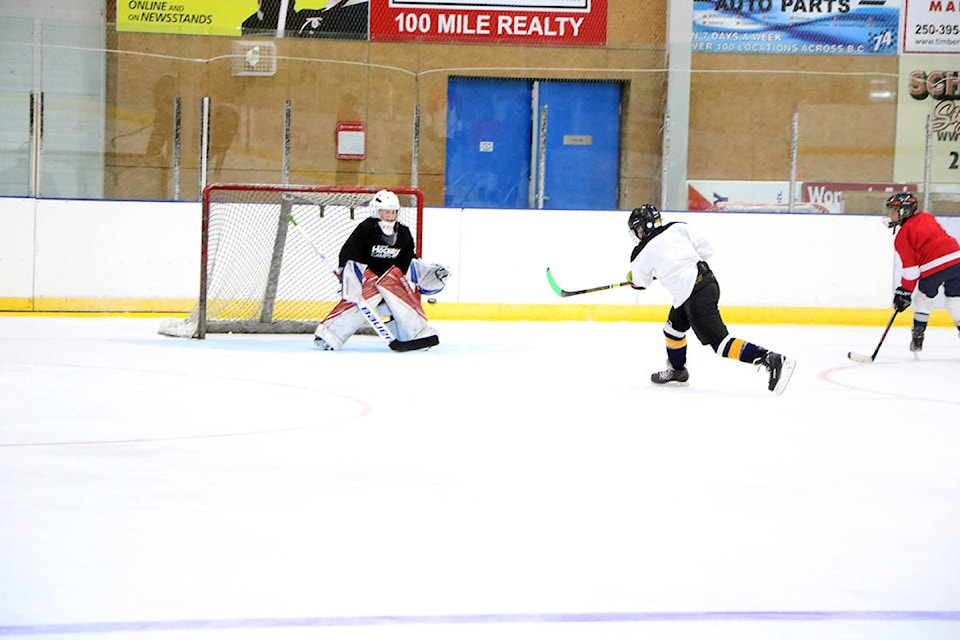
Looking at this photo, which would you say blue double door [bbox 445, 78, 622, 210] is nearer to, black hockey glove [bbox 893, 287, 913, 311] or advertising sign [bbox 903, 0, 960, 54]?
advertising sign [bbox 903, 0, 960, 54]

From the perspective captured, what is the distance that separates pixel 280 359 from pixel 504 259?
11.0 ft

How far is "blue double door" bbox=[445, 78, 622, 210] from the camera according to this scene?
10.7m

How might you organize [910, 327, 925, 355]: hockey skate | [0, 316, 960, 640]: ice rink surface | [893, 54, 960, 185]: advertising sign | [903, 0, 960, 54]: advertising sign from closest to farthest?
[0, 316, 960, 640]: ice rink surface
[910, 327, 925, 355]: hockey skate
[893, 54, 960, 185]: advertising sign
[903, 0, 960, 54]: advertising sign

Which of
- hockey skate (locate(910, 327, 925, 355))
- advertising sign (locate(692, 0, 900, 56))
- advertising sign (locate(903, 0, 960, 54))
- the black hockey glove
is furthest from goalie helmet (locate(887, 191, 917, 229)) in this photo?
advertising sign (locate(903, 0, 960, 54))

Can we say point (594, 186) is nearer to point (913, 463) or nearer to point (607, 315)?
point (607, 315)

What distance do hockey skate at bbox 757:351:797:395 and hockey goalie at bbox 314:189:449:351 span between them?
232cm

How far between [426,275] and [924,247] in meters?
2.77

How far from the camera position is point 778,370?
19.4 feet

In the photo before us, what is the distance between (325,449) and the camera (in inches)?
167

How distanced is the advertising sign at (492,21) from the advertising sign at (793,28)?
94 cm

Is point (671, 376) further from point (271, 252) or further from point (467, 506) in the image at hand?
point (271, 252)

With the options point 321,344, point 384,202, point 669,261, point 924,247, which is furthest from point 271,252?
point 924,247

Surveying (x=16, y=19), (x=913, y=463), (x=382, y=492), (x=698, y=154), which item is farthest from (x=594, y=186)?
(x=382, y=492)

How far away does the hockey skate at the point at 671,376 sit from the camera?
21.0 feet
